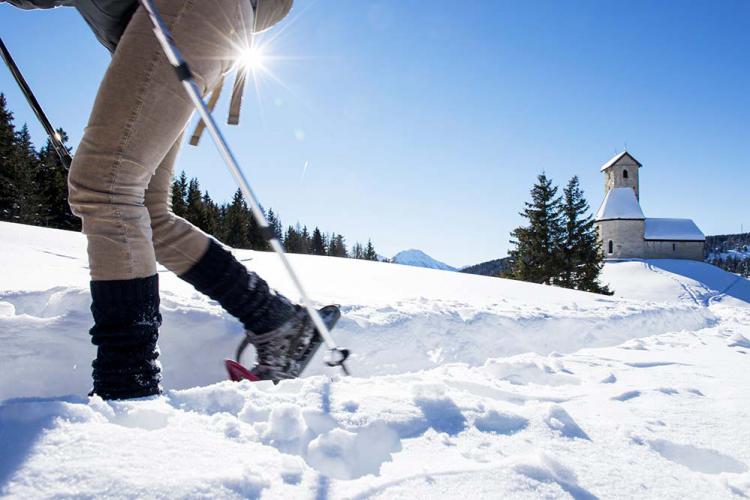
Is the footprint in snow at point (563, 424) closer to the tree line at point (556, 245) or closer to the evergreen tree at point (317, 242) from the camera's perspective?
the tree line at point (556, 245)

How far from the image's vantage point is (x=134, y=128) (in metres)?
1.25

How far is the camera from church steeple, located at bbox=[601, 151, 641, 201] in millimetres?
51500

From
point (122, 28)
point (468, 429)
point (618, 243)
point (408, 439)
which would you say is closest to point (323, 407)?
point (408, 439)

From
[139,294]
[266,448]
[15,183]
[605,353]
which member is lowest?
[605,353]

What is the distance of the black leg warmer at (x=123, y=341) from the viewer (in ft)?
3.97

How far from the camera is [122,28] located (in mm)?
1447

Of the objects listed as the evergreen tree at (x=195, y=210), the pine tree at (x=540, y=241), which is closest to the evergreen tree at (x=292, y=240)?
the evergreen tree at (x=195, y=210)

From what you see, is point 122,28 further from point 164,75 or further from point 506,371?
point 506,371

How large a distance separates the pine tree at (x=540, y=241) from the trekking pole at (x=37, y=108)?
2728cm

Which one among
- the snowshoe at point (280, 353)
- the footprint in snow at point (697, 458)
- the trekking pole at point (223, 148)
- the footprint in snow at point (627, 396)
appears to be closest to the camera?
the footprint in snow at point (697, 458)

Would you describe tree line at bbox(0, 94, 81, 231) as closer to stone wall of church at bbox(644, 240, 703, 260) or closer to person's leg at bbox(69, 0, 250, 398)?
person's leg at bbox(69, 0, 250, 398)

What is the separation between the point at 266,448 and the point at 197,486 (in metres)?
0.20

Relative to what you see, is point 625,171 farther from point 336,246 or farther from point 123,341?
point 123,341

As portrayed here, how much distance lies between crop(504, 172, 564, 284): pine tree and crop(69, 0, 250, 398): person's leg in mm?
27438
